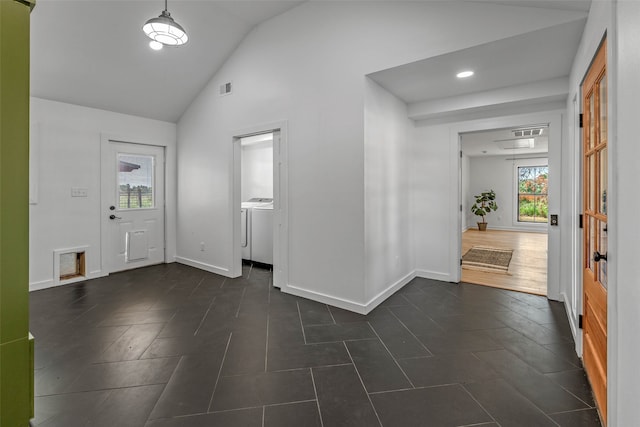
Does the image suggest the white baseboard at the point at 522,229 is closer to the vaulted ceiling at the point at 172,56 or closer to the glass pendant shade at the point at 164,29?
the vaulted ceiling at the point at 172,56

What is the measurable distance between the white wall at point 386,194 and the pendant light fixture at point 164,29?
1.88 meters

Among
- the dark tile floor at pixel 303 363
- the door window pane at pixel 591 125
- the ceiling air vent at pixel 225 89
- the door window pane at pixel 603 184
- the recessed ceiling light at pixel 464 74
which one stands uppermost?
the ceiling air vent at pixel 225 89

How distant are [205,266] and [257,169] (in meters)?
2.50

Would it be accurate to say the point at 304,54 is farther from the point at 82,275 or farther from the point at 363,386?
the point at 82,275

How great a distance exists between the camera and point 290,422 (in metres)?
1.61

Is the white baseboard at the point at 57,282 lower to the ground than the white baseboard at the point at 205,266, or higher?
lower

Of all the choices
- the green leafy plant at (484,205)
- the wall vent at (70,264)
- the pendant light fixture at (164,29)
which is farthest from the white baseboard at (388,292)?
the green leafy plant at (484,205)

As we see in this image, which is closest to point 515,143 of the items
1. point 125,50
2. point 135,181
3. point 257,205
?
point 257,205

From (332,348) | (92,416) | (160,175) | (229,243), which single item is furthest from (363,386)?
(160,175)

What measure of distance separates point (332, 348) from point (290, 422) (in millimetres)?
803

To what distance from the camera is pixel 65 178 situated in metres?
4.09

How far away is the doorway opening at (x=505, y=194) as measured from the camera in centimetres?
653
